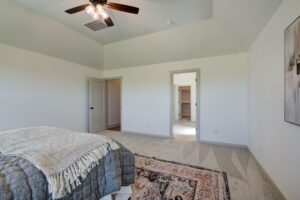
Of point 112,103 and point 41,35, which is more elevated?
point 41,35

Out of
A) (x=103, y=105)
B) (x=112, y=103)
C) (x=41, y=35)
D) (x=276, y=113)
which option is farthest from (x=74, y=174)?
(x=112, y=103)

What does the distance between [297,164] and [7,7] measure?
4.62 metres

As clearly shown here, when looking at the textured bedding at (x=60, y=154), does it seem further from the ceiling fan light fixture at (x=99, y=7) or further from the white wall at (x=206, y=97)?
the white wall at (x=206, y=97)

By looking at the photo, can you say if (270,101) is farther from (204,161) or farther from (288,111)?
(204,161)

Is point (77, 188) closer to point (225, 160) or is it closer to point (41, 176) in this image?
point (41, 176)

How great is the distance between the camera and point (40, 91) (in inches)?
144

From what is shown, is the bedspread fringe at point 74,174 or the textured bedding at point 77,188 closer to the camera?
the textured bedding at point 77,188

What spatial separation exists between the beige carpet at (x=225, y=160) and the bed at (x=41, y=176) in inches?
59.1

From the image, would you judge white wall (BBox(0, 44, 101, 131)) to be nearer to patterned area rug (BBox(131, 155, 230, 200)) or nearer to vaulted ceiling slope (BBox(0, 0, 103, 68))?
vaulted ceiling slope (BBox(0, 0, 103, 68))

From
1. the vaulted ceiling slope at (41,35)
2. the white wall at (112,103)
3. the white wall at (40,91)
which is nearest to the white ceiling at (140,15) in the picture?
the vaulted ceiling slope at (41,35)

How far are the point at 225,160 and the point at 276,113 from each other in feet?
4.59

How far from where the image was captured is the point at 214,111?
152 inches

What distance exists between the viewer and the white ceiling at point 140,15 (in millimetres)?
2445

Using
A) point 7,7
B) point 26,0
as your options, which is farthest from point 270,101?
point 7,7
